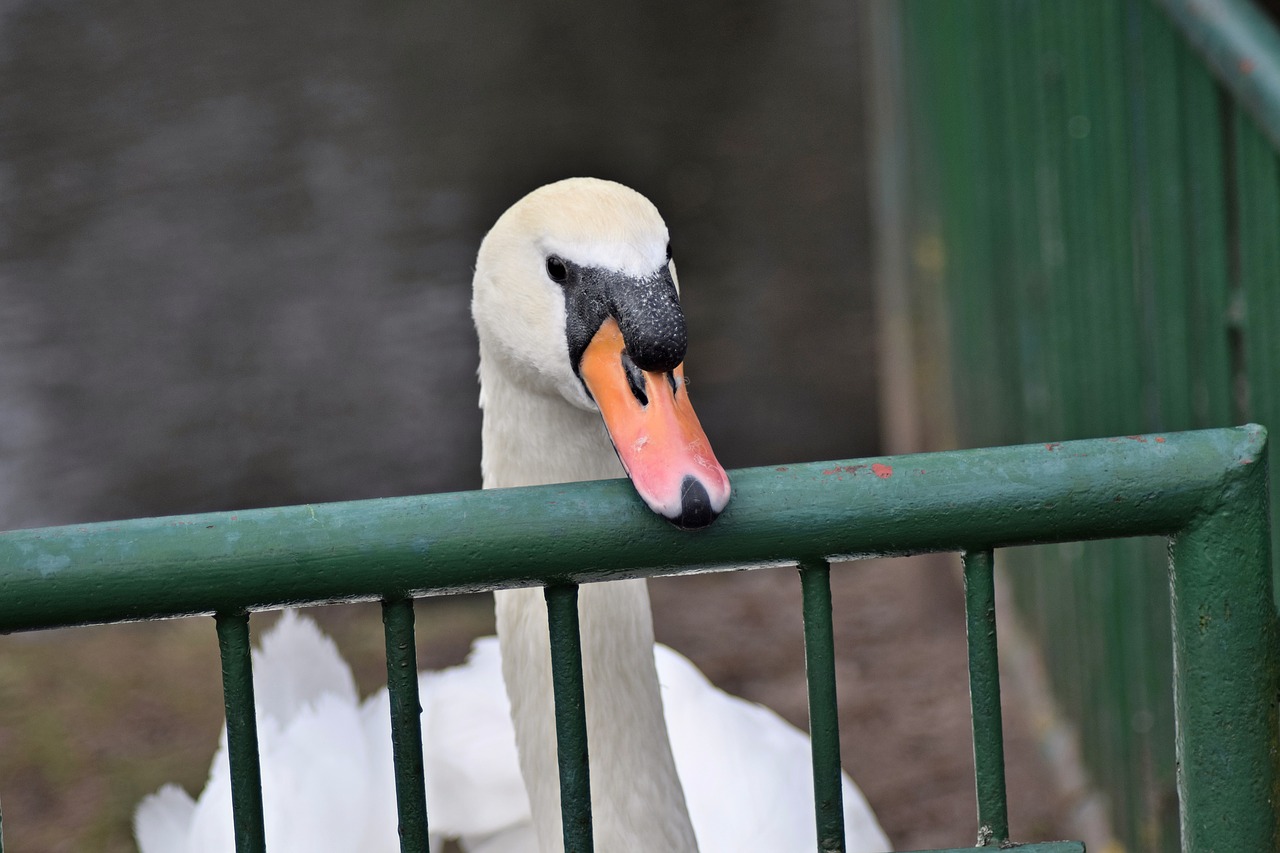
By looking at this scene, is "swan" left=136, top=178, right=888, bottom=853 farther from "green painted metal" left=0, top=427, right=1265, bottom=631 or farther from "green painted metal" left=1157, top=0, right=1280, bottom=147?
"green painted metal" left=1157, top=0, right=1280, bottom=147

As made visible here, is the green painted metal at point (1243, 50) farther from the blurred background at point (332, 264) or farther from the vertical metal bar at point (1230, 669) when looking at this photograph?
the blurred background at point (332, 264)

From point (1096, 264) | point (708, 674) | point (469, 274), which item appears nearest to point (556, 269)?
point (1096, 264)

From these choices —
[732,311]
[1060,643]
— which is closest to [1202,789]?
[1060,643]

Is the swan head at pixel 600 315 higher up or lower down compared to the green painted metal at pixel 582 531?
Answer: higher up

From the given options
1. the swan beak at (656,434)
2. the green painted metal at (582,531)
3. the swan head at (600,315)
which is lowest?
the green painted metal at (582,531)

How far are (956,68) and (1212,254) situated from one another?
1.70 meters

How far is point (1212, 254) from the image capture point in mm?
2217

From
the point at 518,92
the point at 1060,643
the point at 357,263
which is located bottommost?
the point at 1060,643

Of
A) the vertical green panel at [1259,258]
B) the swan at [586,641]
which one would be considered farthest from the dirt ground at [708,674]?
the vertical green panel at [1259,258]

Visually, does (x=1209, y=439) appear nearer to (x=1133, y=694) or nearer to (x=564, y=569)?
(x=564, y=569)

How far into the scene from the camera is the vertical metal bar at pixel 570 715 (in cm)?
117

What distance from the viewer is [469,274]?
20.3 ft

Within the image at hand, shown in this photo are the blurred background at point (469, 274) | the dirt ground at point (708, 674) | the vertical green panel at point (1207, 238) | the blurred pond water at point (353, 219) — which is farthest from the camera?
the blurred pond water at point (353, 219)

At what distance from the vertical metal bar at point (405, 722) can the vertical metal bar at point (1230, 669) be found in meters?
0.65
